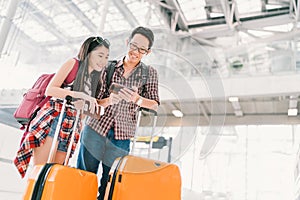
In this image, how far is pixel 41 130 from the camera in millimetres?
947

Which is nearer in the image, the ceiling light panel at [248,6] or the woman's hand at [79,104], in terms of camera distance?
the woman's hand at [79,104]

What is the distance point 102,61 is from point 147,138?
0.32m

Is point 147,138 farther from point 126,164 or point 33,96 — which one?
point 33,96

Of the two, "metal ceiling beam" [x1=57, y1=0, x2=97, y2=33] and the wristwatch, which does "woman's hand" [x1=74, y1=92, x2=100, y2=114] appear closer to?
the wristwatch

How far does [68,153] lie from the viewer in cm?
94

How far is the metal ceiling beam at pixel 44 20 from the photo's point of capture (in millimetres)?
2168

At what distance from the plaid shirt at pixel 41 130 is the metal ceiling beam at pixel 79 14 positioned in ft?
4.32

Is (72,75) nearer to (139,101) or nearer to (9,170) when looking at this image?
(139,101)

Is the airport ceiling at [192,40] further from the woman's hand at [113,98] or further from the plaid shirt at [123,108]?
the woman's hand at [113,98]

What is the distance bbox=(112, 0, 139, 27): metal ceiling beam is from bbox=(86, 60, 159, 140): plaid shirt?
0.43 meters

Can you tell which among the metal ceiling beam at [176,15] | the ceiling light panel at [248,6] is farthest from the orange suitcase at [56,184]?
the ceiling light panel at [248,6]

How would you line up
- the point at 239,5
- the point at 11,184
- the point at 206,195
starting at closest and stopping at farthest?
1. the point at 11,184
2. the point at 206,195
3. the point at 239,5

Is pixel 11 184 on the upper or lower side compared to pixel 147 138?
lower

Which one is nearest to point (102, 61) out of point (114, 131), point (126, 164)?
point (114, 131)
